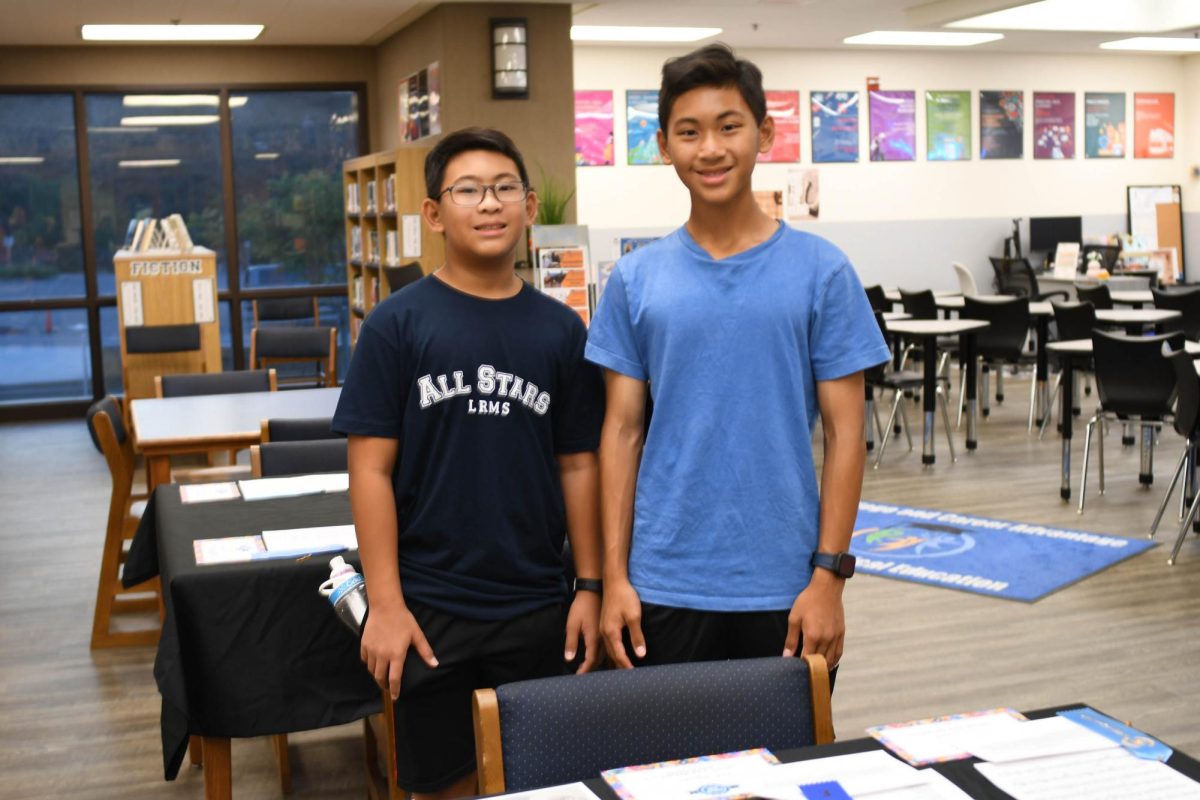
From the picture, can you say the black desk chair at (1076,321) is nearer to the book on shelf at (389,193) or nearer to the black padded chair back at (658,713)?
the book on shelf at (389,193)

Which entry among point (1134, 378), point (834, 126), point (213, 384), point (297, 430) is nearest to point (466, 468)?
point (297, 430)

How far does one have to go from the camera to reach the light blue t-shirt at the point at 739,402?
2070mm

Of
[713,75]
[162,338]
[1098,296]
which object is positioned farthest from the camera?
[1098,296]

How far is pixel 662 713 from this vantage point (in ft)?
6.23

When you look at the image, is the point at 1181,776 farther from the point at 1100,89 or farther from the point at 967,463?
the point at 1100,89

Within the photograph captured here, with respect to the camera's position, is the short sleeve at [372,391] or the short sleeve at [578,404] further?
the short sleeve at [578,404]

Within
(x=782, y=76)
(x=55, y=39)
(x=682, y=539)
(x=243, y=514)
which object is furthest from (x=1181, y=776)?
(x=782, y=76)

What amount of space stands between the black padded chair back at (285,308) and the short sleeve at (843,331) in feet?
34.8

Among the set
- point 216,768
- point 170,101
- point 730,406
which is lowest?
point 216,768

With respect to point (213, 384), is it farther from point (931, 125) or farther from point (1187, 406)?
point (931, 125)

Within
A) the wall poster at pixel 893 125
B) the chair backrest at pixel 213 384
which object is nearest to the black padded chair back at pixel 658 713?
the chair backrest at pixel 213 384

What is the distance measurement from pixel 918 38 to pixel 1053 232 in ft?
9.72

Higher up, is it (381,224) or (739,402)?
(381,224)

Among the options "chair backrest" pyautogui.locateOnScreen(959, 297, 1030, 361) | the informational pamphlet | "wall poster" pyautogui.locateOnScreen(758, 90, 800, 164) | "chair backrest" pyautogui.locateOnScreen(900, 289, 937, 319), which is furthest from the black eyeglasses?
"wall poster" pyautogui.locateOnScreen(758, 90, 800, 164)
